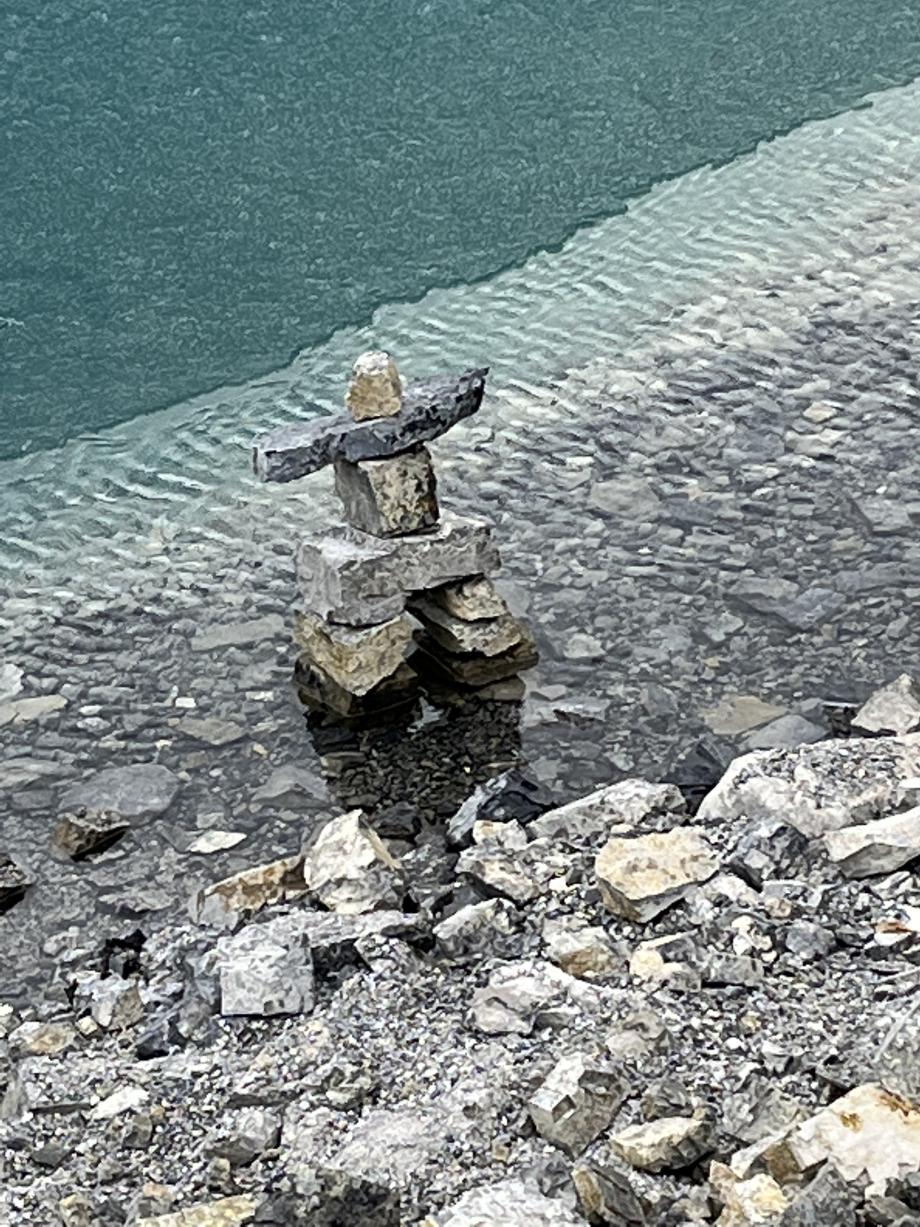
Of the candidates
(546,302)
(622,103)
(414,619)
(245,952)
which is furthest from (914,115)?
(245,952)

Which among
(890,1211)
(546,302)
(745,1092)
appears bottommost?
(546,302)

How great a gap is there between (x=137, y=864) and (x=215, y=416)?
4.93m

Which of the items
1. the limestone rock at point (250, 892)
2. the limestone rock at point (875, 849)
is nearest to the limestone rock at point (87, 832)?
the limestone rock at point (250, 892)

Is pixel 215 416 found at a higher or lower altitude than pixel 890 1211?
lower

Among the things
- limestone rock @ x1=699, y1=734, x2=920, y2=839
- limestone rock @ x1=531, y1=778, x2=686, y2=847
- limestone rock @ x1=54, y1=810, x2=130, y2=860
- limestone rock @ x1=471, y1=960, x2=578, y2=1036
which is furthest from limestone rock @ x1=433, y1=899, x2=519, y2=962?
limestone rock @ x1=54, y1=810, x2=130, y2=860

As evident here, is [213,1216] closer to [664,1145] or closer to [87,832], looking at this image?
[664,1145]

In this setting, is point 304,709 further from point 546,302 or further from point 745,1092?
point 546,302

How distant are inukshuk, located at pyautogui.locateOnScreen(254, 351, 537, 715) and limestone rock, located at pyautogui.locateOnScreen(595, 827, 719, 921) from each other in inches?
87.7

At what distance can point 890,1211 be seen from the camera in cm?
441

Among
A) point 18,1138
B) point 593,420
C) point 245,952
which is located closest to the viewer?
point 18,1138

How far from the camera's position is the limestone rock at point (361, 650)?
8.59 metres

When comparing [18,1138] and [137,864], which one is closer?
[18,1138]

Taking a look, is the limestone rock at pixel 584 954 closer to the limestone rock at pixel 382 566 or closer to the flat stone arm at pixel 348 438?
the limestone rock at pixel 382 566

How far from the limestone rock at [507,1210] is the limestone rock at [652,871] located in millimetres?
1592
